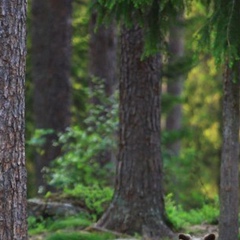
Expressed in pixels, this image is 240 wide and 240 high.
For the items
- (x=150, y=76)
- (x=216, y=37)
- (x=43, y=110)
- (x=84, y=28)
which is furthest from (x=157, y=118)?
(x=84, y=28)

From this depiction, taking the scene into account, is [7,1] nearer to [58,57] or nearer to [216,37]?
[216,37]

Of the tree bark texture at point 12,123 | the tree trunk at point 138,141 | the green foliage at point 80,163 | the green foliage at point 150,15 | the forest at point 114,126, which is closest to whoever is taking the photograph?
the tree bark texture at point 12,123

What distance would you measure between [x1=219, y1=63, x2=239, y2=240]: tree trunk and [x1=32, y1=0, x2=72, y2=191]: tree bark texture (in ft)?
26.9

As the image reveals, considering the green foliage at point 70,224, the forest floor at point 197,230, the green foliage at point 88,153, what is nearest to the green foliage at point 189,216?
the forest floor at point 197,230

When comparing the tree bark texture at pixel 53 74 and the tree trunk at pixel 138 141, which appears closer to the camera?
the tree trunk at pixel 138 141

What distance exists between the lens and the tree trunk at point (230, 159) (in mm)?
9156

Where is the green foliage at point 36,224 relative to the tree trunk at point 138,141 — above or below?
below

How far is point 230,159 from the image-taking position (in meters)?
9.28

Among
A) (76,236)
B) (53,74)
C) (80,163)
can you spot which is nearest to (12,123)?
(76,236)

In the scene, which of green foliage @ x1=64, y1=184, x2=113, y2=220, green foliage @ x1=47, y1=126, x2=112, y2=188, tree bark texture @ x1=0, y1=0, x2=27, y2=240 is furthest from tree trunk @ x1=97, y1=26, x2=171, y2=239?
tree bark texture @ x1=0, y1=0, x2=27, y2=240

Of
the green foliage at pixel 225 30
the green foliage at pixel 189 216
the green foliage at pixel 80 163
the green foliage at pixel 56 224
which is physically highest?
the green foliage at pixel 225 30

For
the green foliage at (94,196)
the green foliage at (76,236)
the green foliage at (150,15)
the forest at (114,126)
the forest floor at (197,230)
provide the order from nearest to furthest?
the forest at (114,126) < the green foliage at (150,15) < the green foliage at (76,236) < the forest floor at (197,230) < the green foliage at (94,196)

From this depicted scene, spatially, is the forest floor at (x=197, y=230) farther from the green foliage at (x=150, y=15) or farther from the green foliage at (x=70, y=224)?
the green foliage at (x=150, y=15)

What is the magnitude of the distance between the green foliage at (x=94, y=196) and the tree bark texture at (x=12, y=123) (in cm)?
538
